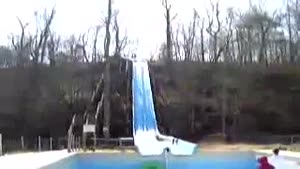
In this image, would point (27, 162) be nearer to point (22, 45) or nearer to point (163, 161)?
point (163, 161)

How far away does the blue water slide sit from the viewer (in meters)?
19.7

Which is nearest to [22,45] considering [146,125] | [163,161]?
[146,125]

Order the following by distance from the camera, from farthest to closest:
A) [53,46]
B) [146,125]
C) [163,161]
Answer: [53,46] < [146,125] < [163,161]

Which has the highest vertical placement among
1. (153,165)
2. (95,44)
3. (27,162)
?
(95,44)

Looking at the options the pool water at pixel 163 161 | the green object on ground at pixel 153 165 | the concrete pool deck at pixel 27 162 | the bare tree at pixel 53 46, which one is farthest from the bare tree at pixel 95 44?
the concrete pool deck at pixel 27 162

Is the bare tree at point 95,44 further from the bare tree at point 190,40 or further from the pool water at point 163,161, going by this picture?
the pool water at point 163,161

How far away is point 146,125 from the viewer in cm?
2508

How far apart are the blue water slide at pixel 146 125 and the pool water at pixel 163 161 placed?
1231mm

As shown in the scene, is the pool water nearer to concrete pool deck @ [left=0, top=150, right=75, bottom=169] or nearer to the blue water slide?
the blue water slide

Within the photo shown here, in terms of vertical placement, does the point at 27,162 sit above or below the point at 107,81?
below

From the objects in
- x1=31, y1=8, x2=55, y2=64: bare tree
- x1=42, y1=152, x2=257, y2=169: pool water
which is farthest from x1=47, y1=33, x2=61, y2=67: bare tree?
x1=42, y1=152, x2=257, y2=169: pool water

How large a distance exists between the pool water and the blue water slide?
4.04 ft

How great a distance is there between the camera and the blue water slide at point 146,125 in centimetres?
1967

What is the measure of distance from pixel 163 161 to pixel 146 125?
9.07 m
